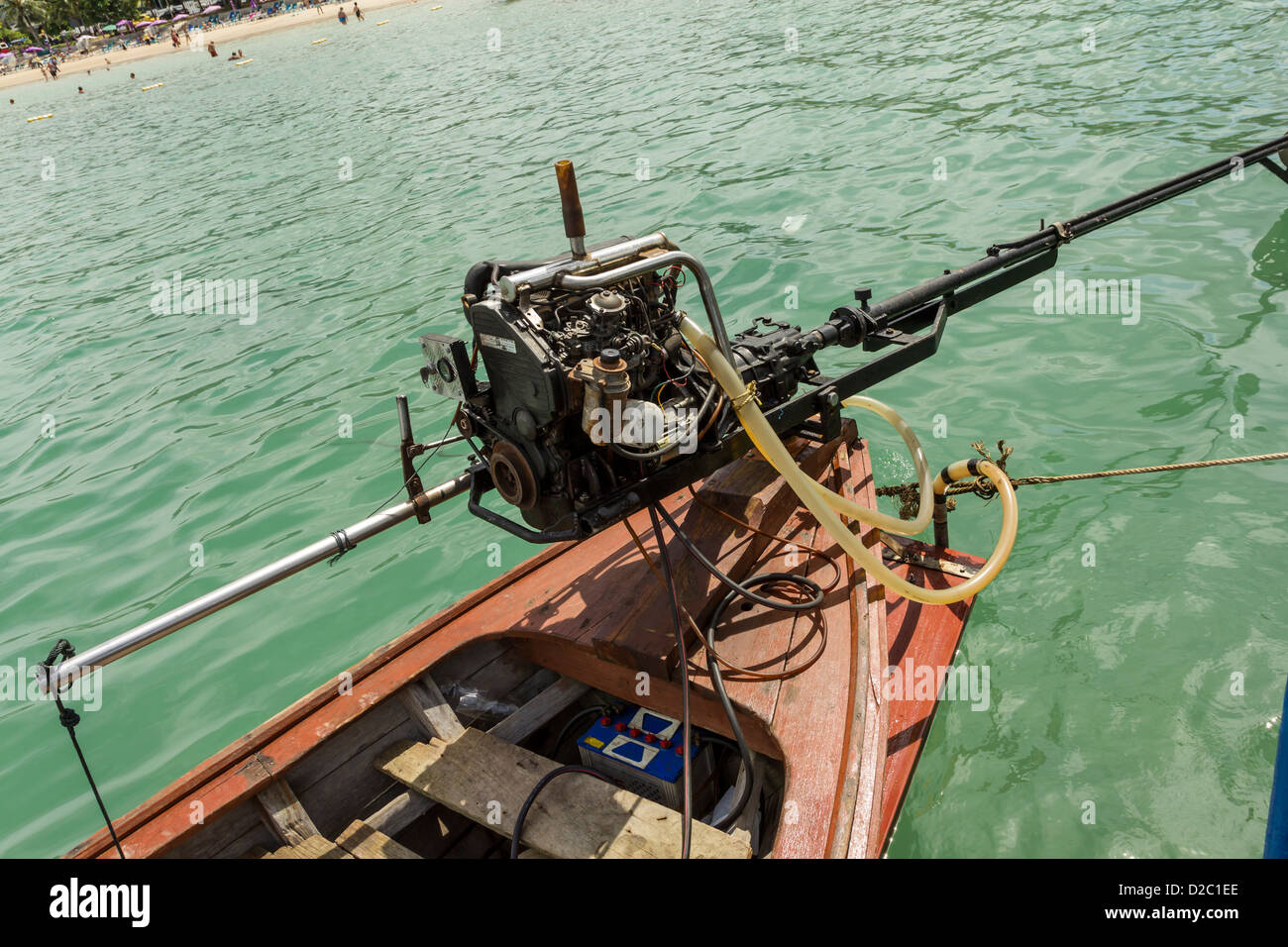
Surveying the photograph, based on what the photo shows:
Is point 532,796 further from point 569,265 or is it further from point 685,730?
point 569,265

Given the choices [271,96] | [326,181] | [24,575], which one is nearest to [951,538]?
[24,575]

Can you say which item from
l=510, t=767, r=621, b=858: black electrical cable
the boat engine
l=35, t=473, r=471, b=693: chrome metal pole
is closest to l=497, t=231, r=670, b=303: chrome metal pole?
the boat engine

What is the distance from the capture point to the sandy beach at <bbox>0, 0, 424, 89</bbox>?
62375 mm

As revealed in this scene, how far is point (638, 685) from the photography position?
149 inches

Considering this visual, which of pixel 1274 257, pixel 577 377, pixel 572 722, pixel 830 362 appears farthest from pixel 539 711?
pixel 1274 257

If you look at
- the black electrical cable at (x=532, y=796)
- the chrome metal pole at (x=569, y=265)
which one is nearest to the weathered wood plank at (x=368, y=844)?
the black electrical cable at (x=532, y=796)

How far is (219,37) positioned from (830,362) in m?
74.8

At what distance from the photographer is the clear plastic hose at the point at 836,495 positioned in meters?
3.17

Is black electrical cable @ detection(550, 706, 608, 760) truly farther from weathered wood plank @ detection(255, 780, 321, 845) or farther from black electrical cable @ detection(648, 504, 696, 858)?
weathered wood plank @ detection(255, 780, 321, 845)

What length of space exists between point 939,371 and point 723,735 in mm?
5003

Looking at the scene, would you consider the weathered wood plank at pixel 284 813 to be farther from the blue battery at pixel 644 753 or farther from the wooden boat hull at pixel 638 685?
the blue battery at pixel 644 753

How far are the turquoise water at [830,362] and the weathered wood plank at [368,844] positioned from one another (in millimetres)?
2126

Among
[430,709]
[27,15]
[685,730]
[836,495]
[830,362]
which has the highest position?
[27,15]

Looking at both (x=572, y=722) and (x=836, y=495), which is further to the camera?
(x=572, y=722)
